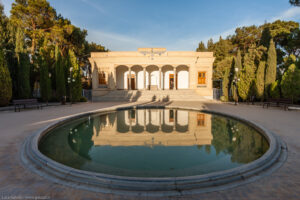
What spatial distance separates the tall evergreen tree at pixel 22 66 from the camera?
48.1ft

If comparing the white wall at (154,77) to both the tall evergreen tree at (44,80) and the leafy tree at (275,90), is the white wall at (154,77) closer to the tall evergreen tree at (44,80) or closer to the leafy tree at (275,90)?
the tall evergreen tree at (44,80)

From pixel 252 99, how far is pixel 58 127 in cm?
1711

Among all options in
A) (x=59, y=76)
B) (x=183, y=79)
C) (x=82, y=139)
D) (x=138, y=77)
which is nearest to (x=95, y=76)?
(x=138, y=77)

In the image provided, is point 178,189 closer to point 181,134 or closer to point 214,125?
point 181,134

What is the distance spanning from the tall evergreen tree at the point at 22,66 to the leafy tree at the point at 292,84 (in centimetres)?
2345

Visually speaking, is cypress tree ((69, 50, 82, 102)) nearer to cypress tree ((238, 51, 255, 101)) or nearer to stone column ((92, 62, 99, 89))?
stone column ((92, 62, 99, 89))

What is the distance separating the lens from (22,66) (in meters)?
14.9

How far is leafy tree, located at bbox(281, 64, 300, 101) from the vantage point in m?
11.7

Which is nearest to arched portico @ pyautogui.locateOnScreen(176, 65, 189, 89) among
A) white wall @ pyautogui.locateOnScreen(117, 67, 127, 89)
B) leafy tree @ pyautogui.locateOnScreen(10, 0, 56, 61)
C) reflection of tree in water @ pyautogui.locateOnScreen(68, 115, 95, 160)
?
white wall @ pyautogui.locateOnScreen(117, 67, 127, 89)

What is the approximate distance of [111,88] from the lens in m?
24.8

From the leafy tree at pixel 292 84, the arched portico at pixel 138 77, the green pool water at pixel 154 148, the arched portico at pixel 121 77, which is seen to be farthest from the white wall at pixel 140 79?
the green pool water at pixel 154 148

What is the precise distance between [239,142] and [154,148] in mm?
3166

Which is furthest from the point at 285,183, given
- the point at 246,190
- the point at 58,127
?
the point at 58,127

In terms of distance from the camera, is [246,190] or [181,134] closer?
[246,190]
